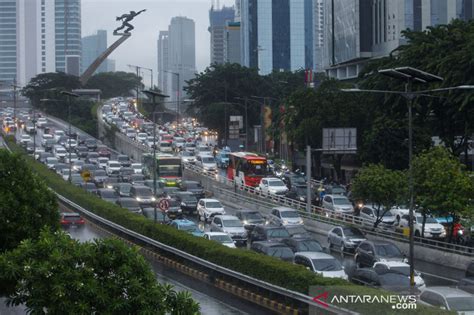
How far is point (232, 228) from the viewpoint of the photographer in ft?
148

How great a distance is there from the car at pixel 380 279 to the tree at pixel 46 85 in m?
131

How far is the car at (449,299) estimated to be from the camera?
22.7 metres

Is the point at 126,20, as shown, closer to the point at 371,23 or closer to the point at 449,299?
the point at 371,23

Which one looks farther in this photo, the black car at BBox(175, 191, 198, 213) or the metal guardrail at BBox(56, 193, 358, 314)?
the black car at BBox(175, 191, 198, 213)

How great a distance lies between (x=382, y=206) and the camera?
168 feet

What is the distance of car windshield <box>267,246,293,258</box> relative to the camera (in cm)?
3522

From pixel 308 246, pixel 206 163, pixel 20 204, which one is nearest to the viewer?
pixel 20 204

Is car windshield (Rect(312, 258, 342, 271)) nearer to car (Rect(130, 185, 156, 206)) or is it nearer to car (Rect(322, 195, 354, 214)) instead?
car (Rect(322, 195, 354, 214))

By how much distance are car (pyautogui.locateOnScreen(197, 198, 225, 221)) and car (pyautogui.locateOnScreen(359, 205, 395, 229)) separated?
7.87m

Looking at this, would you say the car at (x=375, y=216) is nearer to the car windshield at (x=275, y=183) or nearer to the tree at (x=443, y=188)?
the tree at (x=443, y=188)

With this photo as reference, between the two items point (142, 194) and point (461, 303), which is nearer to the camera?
point (461, 303)

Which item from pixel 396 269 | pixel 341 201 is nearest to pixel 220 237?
pixel 396 269

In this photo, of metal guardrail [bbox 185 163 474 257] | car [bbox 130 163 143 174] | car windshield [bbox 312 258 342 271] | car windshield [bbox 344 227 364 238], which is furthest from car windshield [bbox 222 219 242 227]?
car [bbox 130 163 143 174]

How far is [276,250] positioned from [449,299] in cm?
1297
